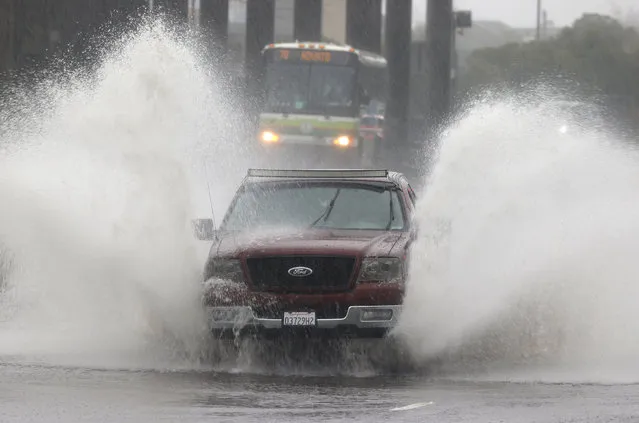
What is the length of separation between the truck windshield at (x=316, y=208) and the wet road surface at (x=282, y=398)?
5.78 feet

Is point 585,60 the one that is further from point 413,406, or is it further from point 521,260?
point 413,406

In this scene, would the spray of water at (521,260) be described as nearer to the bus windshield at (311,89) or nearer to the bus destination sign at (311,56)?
the bus windshield at (311,89)

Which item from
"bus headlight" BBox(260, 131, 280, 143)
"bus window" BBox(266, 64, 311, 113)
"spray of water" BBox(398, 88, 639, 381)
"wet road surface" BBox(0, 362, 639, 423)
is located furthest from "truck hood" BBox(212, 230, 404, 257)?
"bus window" BBox(266, 64, 311, 113)

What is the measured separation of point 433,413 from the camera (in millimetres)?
8055

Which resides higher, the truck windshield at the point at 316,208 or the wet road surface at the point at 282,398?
the truck windshield at the point at 316,208

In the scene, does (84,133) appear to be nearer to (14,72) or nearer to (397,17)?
(14,72)

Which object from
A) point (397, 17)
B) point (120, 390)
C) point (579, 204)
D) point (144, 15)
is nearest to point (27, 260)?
point (120, 390)

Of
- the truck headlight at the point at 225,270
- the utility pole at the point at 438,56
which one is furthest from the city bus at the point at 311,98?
the truck headlight at the point at 225,270

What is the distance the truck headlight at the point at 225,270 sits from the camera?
33.8ft

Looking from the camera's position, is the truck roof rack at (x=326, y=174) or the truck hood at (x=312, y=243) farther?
the truck roof rack at (x=326, y=174)

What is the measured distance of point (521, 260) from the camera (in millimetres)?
→ 11656

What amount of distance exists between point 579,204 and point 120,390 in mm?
5831

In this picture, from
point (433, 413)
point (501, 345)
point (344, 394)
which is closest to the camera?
point (433, 413)

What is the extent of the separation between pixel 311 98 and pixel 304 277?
2832cm
